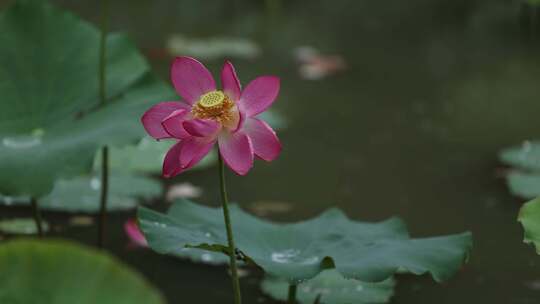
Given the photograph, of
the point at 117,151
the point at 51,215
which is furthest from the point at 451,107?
the point at 51,215

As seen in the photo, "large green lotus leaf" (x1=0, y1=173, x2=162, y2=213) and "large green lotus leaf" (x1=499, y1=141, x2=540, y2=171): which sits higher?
"large green lotus leaf" (x1=499, y1=141, x2=540, y2=171)

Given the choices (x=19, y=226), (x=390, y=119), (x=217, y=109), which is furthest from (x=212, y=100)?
(x=390, y=119)

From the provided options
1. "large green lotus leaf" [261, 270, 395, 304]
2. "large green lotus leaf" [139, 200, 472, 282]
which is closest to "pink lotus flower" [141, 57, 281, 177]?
"large green lotus leaf" [139, 200, 472, 282]

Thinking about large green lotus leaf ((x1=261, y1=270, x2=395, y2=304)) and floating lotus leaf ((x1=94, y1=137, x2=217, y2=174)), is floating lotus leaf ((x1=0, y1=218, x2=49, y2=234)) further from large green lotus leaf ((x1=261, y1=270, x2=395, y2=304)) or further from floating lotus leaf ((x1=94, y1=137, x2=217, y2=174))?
large green lotus leaf ((x1=261, y1=270, x2=395, y2=304))

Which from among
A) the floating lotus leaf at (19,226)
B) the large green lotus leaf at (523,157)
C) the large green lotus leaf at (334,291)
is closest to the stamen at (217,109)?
the large green lotus leaf at (334,291)

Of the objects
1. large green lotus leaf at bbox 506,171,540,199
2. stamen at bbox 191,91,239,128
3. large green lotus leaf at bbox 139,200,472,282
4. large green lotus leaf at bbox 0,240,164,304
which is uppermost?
large green lotus leaf at bbox 506,171,540,199

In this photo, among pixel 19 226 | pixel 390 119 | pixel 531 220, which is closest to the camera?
pixel 531 220

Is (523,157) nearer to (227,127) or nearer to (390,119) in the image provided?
(390,119)
